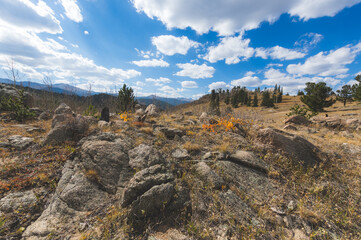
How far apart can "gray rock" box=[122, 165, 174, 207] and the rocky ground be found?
3 centimetres

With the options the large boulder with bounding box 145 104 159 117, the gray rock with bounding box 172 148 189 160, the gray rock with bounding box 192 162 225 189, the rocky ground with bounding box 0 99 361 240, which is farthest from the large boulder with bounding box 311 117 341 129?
the large boulder with bounding box 145 104 159 117

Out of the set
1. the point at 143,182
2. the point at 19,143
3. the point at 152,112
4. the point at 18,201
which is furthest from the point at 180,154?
the point at 152,112

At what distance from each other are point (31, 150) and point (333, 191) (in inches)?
482

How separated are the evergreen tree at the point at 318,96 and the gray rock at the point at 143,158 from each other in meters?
44.4

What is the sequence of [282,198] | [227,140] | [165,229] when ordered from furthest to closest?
1. [227,140]
2. [282,198]
3. [165,229]

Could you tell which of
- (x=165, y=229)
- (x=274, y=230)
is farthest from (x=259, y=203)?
(x=165, y=229)

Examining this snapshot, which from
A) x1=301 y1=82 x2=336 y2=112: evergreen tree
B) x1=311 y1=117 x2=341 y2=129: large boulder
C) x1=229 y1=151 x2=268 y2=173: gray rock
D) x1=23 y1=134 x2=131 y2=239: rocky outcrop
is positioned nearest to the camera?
x1=23 y1=134 x2=131 y2=239: rocky outcrop

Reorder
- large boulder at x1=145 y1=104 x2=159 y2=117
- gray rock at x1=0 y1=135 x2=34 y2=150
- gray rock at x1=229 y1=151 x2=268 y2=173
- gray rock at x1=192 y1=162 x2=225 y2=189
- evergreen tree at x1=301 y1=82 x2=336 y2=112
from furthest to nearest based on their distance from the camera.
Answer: evergreen tree at x1=301 y1=82 x2=336 y2=112
large boulder at x1=145 y1=104 x2=159 y2=117
gray rock at x1=0 y1=135 x2=34 y2=150
gray rock at x1=229 y1=151 x2=268 y2=173
gray rock at x1=192 y1=162 x2=225 y2=189

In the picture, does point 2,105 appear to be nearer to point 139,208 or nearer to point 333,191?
point 139,208

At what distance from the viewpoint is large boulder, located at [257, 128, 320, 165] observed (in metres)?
6.16

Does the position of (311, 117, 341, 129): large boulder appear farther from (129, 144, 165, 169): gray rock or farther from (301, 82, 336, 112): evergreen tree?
(301, 82, 336, 112): evergreen tree

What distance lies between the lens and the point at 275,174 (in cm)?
527

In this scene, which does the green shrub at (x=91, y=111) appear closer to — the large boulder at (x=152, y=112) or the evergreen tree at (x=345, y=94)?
the large boulder at (x=152, y=112)

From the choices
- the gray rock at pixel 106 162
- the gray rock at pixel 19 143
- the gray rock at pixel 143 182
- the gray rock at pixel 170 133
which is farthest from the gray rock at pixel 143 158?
the gray rock at pixel 19 143
